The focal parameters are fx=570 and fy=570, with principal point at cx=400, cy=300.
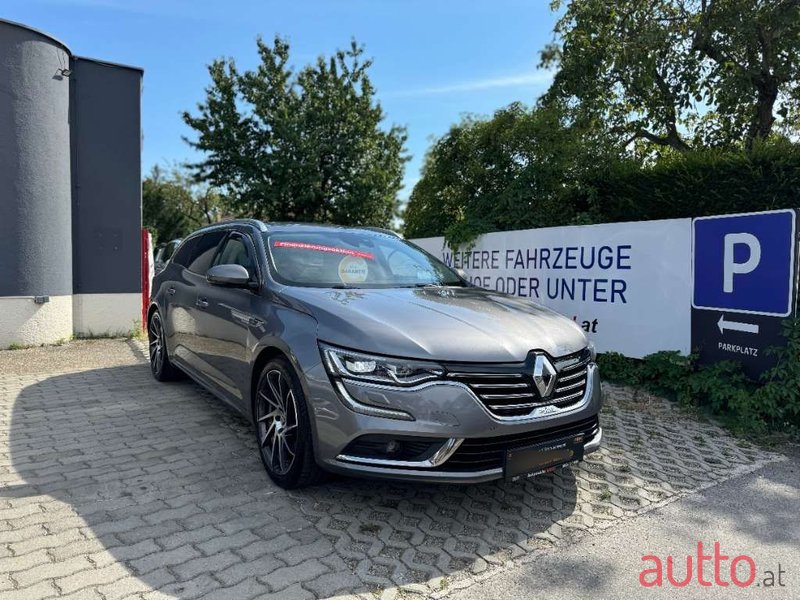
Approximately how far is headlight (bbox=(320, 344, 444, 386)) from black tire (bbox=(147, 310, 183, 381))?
12.2ft

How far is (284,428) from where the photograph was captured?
3400mm

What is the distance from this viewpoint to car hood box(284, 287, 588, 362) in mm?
2951

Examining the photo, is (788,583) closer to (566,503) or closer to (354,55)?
(566,503)

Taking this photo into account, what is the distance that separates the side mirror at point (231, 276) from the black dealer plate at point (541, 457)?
208cm

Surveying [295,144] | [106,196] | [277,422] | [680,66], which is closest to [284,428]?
[277,422]

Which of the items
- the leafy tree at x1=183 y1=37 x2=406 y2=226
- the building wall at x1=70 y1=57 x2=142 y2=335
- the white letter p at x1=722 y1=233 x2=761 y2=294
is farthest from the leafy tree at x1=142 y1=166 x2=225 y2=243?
the white letter p at x1=722 y1=233 x2=761 y2=294

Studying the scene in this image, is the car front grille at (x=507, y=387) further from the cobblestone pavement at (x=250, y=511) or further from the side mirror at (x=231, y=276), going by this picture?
the side mirror at (x=231, y=276)

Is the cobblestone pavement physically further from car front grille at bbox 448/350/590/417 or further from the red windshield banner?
the red windshield banner

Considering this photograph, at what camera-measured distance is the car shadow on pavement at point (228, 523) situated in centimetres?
262

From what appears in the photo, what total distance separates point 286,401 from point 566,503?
179cm

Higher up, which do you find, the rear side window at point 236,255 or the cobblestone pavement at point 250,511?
the rear side window at point 236,255

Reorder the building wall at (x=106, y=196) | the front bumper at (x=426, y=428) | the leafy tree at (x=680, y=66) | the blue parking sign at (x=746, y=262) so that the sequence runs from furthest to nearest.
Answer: the leafy tree at (x=680, y=66) → the building wall at (x=106, y=196) → the blue parking sign at (x=746, y=262) → the front bumper at (x=426, y=428)

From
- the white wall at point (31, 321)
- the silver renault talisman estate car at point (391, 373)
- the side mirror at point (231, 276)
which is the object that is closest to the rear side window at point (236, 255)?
the silver renault talisman estate car at point (391, 373)

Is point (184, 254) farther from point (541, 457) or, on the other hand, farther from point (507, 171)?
point (507, 171)
